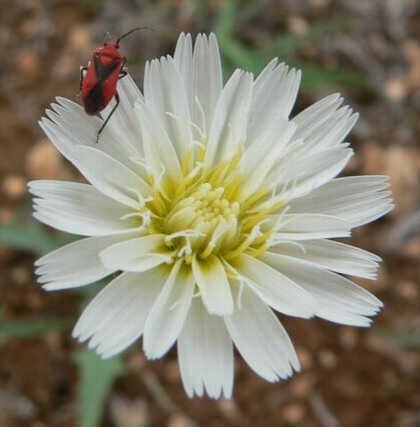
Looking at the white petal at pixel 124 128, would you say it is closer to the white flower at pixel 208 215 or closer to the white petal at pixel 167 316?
the white flower at pixel 208 215

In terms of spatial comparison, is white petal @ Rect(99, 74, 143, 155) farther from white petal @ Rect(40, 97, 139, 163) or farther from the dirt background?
the dirt background

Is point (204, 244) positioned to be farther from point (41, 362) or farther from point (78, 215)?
point (41, 362)

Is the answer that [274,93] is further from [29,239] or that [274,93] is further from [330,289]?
[29,239]

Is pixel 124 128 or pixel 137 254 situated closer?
pixel 137 254

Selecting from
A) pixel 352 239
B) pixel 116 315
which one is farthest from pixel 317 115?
pixel 352 239

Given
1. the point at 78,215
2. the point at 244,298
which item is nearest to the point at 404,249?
the point at 244,298

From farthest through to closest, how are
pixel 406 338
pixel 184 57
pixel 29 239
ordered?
1. pixel 406 338
2. pixel 29 239
3. pixel 184 57

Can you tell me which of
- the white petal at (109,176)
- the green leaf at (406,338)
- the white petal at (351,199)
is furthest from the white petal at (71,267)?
the green leaf at (406,338)
